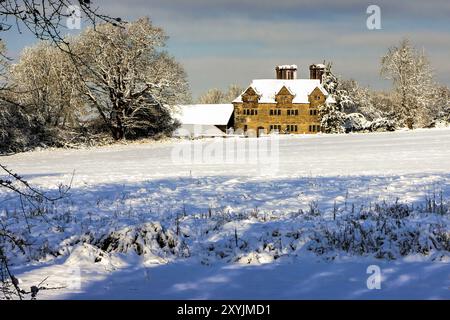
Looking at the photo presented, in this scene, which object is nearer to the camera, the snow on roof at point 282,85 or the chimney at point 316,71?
the snow on roof at point 282,85

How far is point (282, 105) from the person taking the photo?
85125mm

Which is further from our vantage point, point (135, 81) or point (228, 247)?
point (135, 81)

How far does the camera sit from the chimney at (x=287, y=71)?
8981 centimetres

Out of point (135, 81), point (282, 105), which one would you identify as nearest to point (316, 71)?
point (282, 105)

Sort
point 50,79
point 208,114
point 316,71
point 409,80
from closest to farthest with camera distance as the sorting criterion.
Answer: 1. point 50,79
2. point 409,80
3. point 316,71
4. point 208,114

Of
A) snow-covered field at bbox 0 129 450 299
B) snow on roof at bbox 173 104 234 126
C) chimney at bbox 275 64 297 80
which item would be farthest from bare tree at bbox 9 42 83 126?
chimney at bbox 275 64 297 80

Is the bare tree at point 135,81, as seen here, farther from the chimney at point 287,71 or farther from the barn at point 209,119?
the chimney at point 287,71

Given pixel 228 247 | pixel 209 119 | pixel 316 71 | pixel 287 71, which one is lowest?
pixel 228 247

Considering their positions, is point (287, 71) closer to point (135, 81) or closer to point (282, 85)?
point (282, 85)

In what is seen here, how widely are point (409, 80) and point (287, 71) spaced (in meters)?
28.2

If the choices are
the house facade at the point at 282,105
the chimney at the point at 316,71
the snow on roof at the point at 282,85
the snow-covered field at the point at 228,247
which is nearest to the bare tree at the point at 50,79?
the snow-covered field at the point at 228,247
